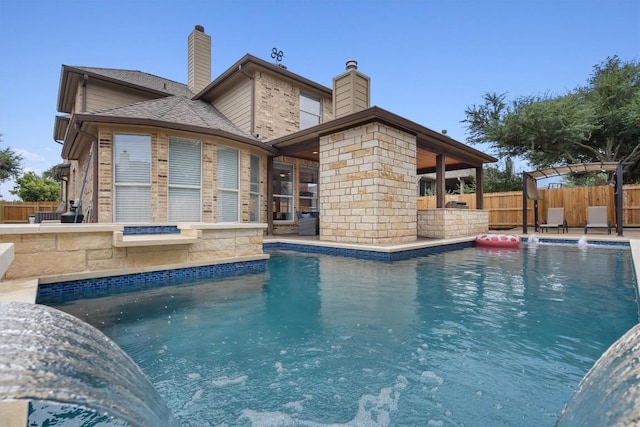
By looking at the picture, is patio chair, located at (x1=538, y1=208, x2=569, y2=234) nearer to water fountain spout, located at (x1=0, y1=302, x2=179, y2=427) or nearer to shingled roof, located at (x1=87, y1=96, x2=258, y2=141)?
shingled roof, located at (x1=87, y1=96, x2=258, y2=141)

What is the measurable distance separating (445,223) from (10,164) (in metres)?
31.7

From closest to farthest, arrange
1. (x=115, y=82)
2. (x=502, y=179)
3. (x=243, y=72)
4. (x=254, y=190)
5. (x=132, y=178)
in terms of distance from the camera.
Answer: (x=132, y=178)
(x=254, y=190)
(x=243, y=72)
(x=115, y=82)
(x=502, y=179)

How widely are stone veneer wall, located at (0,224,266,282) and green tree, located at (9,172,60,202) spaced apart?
29022mm

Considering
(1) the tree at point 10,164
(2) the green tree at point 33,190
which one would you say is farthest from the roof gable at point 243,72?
(2) the green tree at point 33,190

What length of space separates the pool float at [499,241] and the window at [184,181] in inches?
339

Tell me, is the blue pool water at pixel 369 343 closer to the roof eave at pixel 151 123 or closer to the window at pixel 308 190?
the roof eave at pixel 151 123

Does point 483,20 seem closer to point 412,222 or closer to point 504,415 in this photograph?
point 412,222

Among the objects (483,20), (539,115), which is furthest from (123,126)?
(539,115)

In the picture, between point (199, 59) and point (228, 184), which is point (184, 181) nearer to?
point (228, 184)

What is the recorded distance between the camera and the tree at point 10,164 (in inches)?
922

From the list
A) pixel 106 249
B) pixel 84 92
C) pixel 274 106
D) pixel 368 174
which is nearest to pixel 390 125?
pixel 368 174

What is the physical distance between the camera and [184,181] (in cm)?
818


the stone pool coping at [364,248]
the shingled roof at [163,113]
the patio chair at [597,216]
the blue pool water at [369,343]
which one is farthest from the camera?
the patio chair at [597,216]

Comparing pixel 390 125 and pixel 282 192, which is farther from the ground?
pixel 390 125
